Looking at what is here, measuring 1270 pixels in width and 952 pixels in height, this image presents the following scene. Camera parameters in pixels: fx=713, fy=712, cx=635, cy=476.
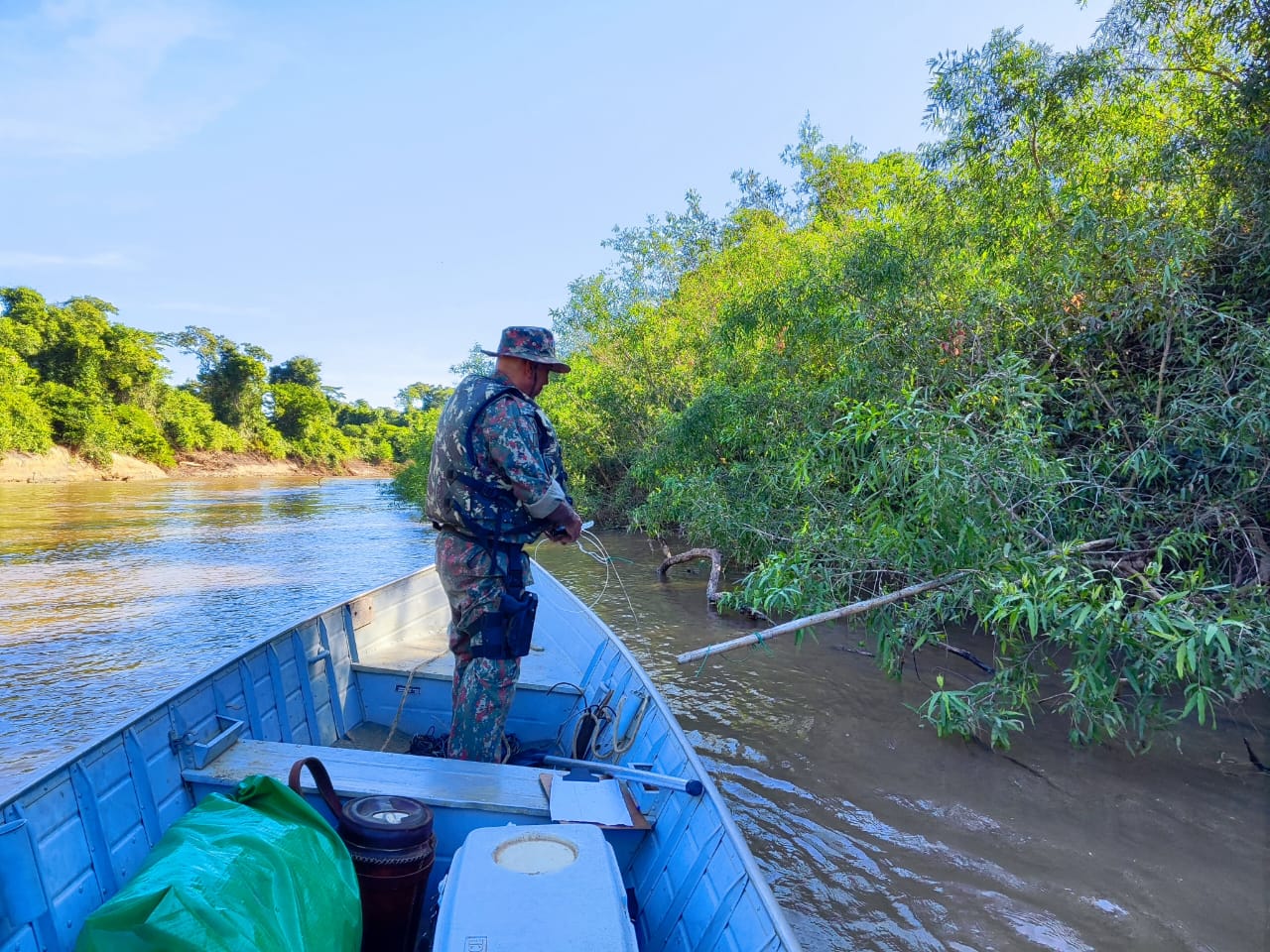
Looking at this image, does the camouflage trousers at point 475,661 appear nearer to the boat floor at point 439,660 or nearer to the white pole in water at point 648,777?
the white pole in water at point 648,777

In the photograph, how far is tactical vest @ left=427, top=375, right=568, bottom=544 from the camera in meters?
2.81

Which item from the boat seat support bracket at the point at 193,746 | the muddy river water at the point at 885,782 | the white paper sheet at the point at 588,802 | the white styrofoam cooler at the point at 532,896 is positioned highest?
the white styrofoam cooler at the point at 532,896

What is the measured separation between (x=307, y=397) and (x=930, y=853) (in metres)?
55.3

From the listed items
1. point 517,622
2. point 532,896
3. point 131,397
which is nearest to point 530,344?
point 517,622

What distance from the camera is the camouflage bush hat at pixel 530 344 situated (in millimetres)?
3027

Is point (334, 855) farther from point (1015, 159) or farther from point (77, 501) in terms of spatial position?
point (77, 501)

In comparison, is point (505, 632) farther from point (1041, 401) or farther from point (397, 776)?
point (1041, 401)

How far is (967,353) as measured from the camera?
5.76 meters

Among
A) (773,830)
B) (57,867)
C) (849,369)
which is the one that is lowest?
(773,830)

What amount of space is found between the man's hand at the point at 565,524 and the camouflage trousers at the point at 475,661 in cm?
23

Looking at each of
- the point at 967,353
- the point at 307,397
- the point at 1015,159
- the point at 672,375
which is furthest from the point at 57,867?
the point at 307,397

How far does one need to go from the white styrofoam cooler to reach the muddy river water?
73.3 inches

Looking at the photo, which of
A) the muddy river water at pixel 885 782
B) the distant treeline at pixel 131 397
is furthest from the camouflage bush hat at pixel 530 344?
the distant treeline at pixel 131 397

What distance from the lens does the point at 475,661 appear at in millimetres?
2867
